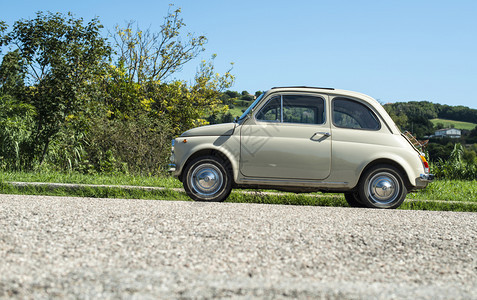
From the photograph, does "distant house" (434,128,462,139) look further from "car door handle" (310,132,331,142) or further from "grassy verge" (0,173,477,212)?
"car door handle" (310,132,331,142)

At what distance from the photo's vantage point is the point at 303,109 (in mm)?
7586

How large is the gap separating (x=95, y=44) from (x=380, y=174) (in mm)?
9383

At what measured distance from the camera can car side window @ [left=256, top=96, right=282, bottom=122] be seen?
750 cm

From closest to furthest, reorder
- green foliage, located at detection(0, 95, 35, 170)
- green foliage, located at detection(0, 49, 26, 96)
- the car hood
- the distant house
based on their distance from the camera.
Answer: the car hood, green foliage, located at detection(0, 95, 35, 170), green foliage, located at detection(0, 49, 26, 96), the distant house

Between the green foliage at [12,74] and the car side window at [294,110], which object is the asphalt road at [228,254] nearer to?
the car side window at [294,110]

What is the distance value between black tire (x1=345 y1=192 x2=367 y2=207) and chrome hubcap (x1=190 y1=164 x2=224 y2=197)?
2203 millimetres

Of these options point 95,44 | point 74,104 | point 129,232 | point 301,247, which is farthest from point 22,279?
point 95,44

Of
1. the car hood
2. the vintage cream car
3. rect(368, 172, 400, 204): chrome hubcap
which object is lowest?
rect(368, 172, 400, 204): chrome hubcap

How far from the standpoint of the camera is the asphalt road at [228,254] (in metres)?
3.08

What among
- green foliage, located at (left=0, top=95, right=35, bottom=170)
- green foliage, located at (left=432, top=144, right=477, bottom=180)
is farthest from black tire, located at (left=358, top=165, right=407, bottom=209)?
green foliage, located at (left=0, top=95, right=35, bottom=170)

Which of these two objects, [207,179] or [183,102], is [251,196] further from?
[183,102]

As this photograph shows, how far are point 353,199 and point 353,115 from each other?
1.44m

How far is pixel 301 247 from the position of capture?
13.9ft

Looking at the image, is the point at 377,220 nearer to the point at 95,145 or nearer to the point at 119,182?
the point at 119,182
